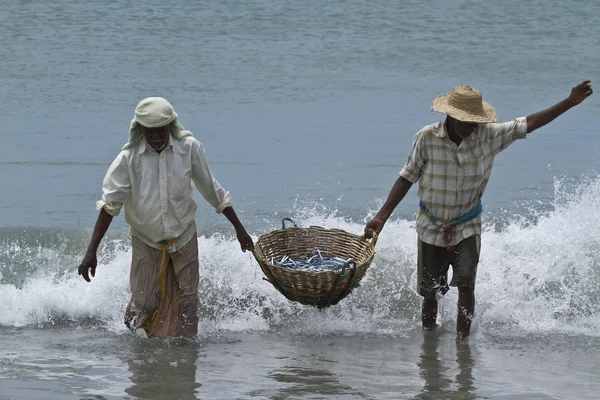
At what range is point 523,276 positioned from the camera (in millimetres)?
8055

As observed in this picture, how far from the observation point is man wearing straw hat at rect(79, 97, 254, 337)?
220 inches

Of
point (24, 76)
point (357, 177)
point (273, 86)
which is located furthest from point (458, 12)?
point (357, 177)

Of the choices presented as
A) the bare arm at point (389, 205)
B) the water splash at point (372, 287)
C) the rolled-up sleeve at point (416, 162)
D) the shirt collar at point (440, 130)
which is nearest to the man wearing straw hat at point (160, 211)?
the bare arm at point (389, 205)

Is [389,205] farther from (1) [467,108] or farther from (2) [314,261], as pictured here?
(1) [467,108]

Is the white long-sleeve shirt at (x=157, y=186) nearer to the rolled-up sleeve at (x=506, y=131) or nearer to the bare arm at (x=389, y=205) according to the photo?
the bare arm at (x=389, y=205)

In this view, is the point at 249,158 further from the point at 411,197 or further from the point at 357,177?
the point at 411,197

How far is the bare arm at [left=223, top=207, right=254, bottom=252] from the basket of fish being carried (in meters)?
0.06

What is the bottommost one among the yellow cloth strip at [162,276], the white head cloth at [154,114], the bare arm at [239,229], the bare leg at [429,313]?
the bare leg at [429,313]

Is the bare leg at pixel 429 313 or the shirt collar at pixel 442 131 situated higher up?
the shirt collar at pixel 442 131

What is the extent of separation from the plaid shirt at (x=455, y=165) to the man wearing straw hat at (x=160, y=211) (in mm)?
1136

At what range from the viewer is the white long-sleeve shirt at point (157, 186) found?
221 inches

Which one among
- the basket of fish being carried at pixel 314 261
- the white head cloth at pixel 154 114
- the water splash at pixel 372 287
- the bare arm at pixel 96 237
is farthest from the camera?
the water splash at pixel 372 287

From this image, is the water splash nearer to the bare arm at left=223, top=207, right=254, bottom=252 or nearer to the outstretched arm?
the bare arm at left=223, top=207, right=254, bottom=252

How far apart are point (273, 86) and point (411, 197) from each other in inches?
236
